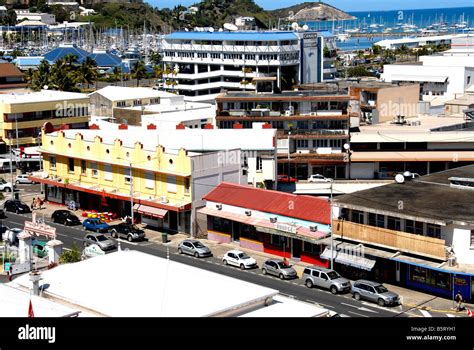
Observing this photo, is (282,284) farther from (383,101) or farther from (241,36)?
(241,36)

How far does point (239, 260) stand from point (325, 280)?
548 cm

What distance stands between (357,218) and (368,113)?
34.3 metres

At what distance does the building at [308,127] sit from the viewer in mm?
57250

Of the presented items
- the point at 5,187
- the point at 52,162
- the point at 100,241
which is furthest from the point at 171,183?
the point at 5,187

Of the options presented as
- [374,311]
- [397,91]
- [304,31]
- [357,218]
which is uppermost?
[304,31]

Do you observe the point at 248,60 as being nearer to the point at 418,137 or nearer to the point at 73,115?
the point at 73,115

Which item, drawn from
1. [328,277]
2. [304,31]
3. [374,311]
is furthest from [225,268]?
[304,31]

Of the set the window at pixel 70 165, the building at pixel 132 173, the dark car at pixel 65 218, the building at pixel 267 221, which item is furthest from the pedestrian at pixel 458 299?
the window at pixel 70 165

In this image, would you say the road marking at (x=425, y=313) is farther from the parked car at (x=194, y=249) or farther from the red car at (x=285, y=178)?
the red car at (x=285, y=178)

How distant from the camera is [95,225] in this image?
44.4 metres

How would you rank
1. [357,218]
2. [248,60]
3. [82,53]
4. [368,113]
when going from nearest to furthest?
[357,218], [368,113], [248,60], [82,53]

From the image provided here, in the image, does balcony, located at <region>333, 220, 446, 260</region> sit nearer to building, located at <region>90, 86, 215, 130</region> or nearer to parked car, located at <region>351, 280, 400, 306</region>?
parked car, located at <region>351, 280, 400, 306</region>

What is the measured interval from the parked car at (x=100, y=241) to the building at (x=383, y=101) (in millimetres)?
33212

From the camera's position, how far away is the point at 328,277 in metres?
32.9
